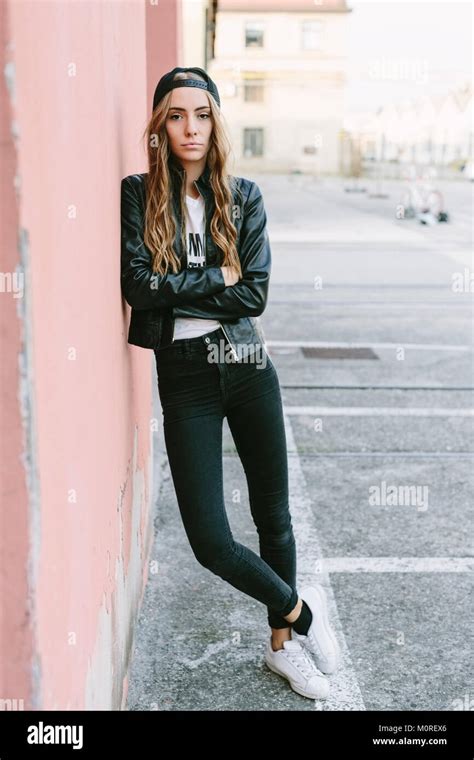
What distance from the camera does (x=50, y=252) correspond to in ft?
5.69

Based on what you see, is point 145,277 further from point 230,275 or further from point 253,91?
point 253,91

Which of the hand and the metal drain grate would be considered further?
the metal drain grate

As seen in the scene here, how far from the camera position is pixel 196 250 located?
9.71ft

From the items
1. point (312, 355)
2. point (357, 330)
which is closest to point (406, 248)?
point (357, 330)

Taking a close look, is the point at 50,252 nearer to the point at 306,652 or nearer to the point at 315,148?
the point at 306,652

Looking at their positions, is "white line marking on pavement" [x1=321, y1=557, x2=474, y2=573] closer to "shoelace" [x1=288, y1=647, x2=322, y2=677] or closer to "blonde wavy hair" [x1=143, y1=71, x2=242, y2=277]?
"shoelace" [x1=288, y1=647, x2=322, y2=677]

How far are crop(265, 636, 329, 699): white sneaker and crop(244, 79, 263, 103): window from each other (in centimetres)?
5464

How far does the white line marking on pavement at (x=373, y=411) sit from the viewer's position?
6.65 meters

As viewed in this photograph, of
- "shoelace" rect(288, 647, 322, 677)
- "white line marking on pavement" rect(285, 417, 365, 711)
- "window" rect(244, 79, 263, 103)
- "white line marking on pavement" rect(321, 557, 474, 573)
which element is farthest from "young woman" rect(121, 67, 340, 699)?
"window" rect(244, 79, 263, 103)

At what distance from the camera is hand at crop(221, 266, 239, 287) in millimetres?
2869

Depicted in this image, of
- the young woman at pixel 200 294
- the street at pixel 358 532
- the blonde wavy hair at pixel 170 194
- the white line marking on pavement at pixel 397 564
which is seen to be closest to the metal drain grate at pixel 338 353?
the street at pixel 358 532

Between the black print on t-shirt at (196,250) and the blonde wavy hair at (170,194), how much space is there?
3cm

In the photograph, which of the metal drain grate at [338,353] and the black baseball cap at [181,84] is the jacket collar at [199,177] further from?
the metal drain grate at [338,353]

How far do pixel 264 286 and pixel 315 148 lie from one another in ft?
175
